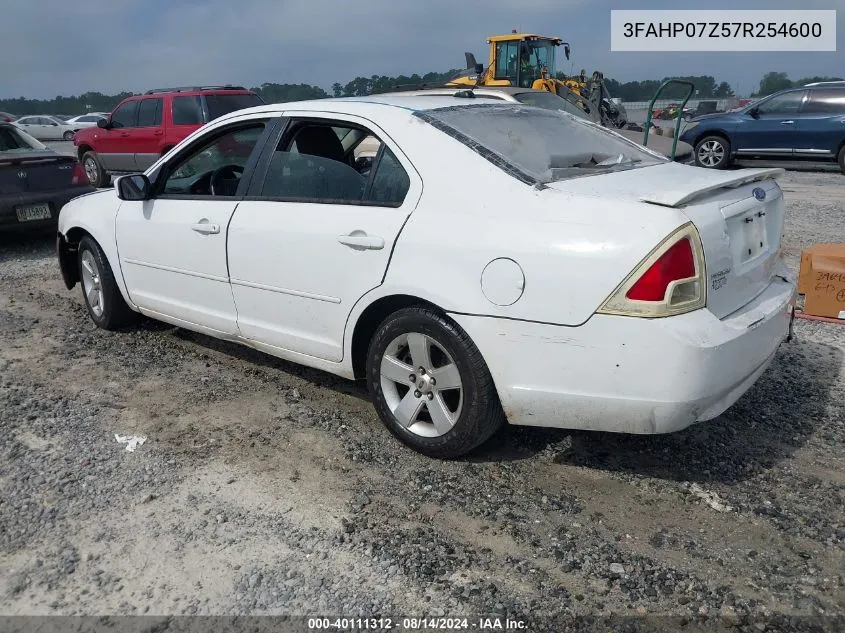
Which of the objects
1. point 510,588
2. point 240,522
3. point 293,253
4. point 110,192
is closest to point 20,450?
point 240,522

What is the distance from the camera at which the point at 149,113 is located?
43.3 feet

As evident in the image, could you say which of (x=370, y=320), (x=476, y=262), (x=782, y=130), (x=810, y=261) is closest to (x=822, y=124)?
(x=782, y=130)

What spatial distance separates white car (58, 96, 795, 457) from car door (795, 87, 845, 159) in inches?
466

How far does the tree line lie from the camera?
61.4 ft

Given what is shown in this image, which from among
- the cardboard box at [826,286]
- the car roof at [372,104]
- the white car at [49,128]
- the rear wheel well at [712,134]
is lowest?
the cardboard box at [826,286]

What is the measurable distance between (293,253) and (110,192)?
2.15m

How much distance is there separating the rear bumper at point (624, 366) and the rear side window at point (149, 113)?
455 inches

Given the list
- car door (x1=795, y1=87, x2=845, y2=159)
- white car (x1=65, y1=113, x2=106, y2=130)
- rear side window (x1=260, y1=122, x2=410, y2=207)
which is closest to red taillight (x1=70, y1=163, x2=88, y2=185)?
rear side window (x1=260, y1=122, x2=410, y2=207)

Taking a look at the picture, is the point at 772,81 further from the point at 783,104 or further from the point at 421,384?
the point at 421,384

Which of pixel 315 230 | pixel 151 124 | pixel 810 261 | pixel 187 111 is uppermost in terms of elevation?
pixel 187 111

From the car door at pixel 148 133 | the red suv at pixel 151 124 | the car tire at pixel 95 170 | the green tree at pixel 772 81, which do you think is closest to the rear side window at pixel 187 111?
the red suv at pixel 151 124

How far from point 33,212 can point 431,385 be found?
662 cm

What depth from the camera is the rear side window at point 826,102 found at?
45.3 feet

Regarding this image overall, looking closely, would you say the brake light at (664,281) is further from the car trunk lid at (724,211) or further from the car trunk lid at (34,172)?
the car trunk lid at (34,172)
